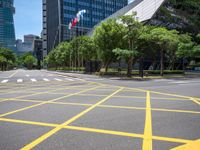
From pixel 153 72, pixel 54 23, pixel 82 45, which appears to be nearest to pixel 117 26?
pixel 153 72

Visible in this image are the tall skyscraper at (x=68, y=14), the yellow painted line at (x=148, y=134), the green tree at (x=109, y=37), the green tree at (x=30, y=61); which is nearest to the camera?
the yellow painted line at (x=148, y=134)

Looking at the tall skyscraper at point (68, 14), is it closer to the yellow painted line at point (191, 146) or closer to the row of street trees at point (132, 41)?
the row of street trees at point (132, 41)

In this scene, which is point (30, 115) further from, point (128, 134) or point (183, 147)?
point (183, 147)

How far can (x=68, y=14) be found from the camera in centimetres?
12594

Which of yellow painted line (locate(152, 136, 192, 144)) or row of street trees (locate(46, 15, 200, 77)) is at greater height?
row of street trees (locate(46, 15, 200, 77))

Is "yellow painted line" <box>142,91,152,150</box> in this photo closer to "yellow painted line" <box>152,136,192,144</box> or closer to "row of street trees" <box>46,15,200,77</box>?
"yellow painted line" <box>152,136,192,144</box>

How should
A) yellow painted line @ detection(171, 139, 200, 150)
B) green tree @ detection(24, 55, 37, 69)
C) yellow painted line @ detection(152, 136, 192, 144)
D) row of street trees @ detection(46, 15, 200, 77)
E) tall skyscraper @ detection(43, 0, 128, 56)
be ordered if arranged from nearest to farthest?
yellow painted line @ detection(171, 139, 200, 150) → yellow painted line @ detection(152, 136, 192, 144) → row of street trees @ detection(46, 15, 200, 77) → tall skyscraper @ detection(43, 0, 128, 56) → green tree @ detection(24, 55, 37, 69)

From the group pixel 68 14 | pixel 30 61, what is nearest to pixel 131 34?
pixel 68 14

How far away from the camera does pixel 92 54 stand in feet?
180

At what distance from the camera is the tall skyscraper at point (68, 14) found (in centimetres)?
12444

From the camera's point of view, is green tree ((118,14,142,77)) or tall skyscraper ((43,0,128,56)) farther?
tall skyscraper ((43,0,128,56))

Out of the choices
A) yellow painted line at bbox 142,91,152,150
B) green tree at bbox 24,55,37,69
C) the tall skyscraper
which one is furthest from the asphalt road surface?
green tree at bbox 24,55,37,69

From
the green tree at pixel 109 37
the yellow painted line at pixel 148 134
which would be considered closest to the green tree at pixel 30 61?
the green tree at pixel 109 37

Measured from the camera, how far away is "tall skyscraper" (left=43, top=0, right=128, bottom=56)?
124438 millimetres
